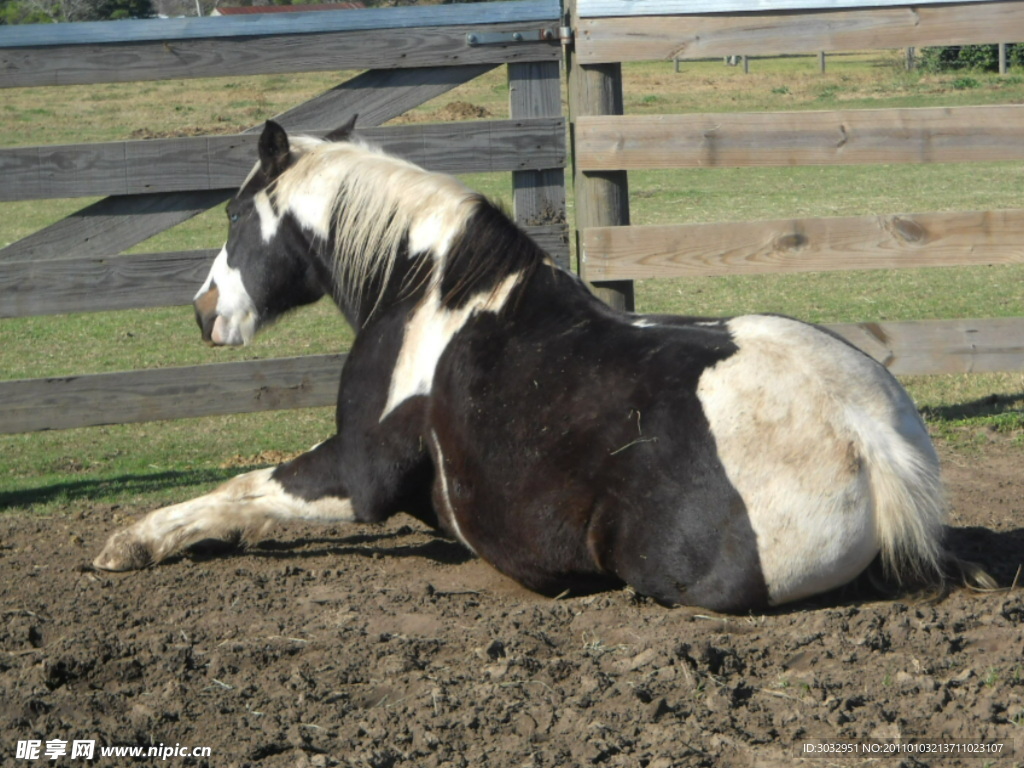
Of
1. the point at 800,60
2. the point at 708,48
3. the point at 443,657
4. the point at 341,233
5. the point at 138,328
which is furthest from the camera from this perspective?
the point at 800,60

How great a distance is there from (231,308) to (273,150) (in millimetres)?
693

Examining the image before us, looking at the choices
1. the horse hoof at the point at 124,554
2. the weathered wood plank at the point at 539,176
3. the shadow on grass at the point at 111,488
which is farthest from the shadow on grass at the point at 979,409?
the horse hoof at the point at 124,554

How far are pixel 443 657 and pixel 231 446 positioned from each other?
363 centimetres

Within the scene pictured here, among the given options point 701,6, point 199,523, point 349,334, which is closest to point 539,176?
point 701,6

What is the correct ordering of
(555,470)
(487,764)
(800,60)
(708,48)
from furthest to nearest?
(800,60), (708,48), (555,470), (487,764)

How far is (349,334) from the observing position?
988cm

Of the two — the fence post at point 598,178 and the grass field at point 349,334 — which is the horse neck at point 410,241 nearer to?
the grass field at point 349,334

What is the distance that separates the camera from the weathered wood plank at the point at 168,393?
5781mm

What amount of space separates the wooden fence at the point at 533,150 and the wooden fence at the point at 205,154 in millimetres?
10

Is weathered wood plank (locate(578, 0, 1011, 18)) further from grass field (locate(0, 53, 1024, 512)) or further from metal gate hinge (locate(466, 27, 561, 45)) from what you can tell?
grass field (locate(0, 53, 1024, 512))

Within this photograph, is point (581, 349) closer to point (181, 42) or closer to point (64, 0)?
point (181, 42)

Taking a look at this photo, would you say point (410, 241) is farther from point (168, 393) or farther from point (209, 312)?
point (168, 393)

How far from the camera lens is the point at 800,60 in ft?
113

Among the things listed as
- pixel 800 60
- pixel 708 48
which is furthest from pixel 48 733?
pixel 800 60
